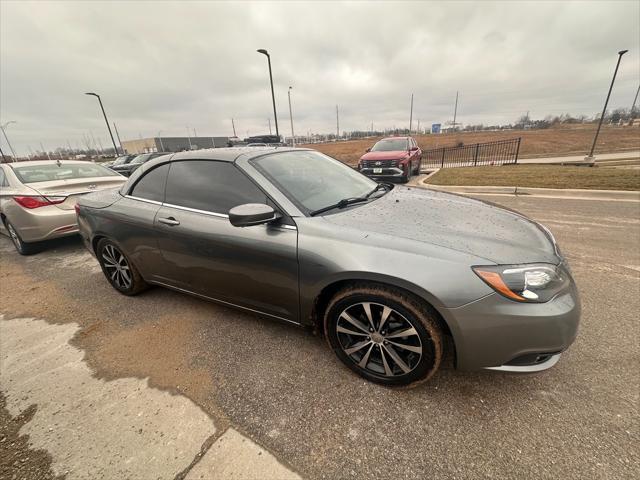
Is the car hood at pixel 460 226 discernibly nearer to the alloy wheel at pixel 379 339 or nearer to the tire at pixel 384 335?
the tire at pixel 384 335

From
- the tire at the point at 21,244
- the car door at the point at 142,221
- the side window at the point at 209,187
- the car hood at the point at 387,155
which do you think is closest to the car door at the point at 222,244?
the side window at the point at 209,187

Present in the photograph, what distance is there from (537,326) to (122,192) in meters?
3.83

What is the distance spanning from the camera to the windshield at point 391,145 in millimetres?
10867

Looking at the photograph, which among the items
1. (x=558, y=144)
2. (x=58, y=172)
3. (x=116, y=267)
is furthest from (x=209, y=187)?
(x=558, y=144)

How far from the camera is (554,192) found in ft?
23.6

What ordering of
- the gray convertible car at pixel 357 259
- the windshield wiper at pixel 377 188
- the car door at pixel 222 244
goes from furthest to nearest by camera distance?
the windshield wiper at pixel 377 188 < the car door at pixel 222 244 < the gray convertible car at pixel 357 259

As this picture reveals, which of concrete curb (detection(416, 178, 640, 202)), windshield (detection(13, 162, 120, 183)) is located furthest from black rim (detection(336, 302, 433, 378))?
concrete curb (detection(416, 178, 640, 202))

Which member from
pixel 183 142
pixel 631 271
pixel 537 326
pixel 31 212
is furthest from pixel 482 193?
pixel 183 142

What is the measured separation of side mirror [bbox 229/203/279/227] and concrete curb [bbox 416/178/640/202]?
6.81 metres

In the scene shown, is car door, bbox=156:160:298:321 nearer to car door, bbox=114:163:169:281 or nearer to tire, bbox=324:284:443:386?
car door, bbox=114:163:169:281

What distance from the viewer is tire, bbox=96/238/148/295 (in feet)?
10.2

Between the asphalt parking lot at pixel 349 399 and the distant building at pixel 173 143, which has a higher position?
the distant building at pixel 173 143

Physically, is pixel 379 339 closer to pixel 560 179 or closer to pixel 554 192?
pixel 554 192

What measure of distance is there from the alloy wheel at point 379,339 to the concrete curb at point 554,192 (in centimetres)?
666
